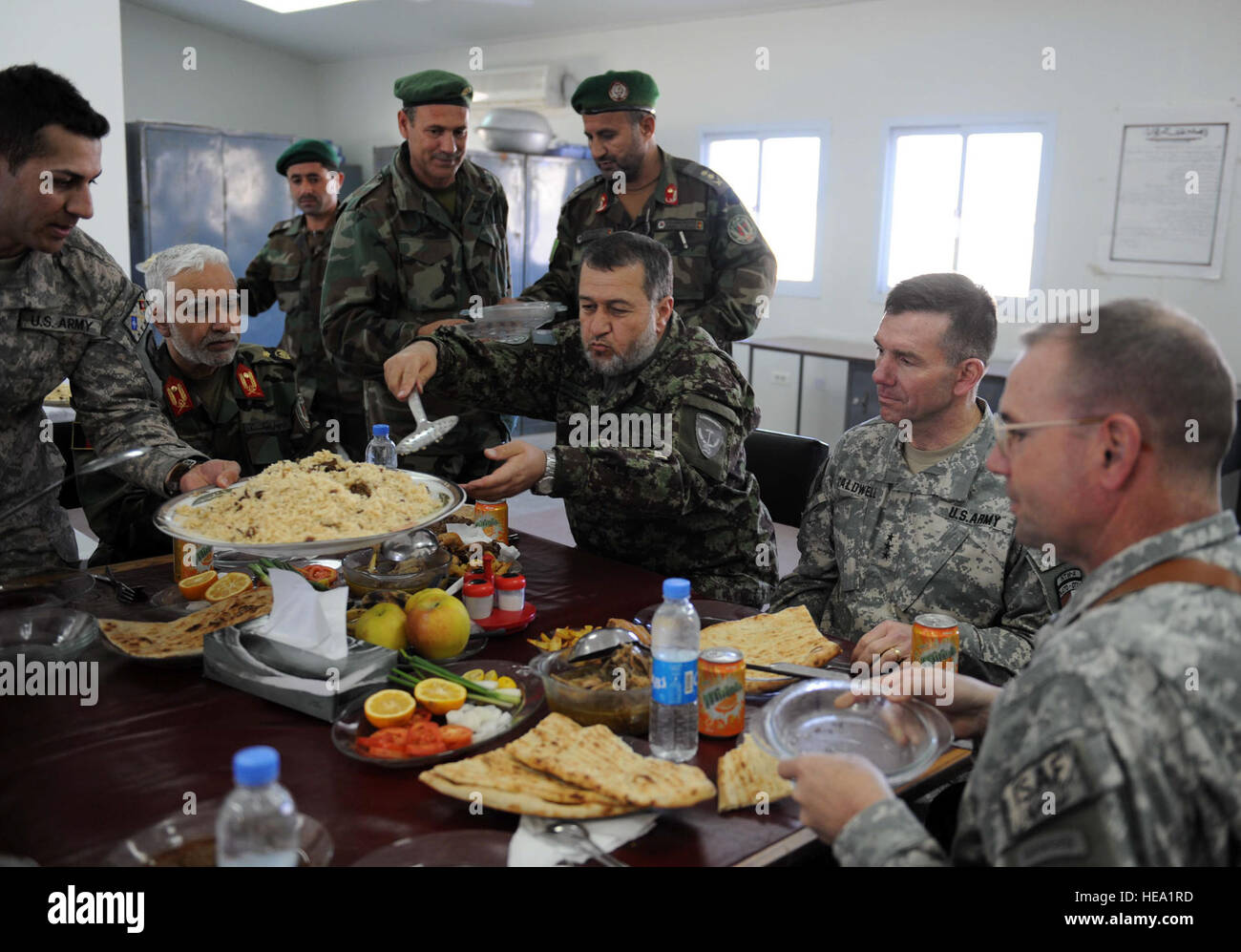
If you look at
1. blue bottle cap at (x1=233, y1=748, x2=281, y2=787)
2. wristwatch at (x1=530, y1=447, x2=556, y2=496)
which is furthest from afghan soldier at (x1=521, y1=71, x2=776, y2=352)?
blue bottle cap at (x1=233, y1=748, x2=281, y2=787)

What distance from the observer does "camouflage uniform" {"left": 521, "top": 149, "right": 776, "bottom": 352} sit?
146 inches

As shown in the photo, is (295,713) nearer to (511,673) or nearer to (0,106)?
(511,673)

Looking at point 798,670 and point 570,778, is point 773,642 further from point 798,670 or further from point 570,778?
point 570,778

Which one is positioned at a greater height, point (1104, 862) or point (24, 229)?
point (24, 229)

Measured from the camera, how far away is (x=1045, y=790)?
0.98 meters

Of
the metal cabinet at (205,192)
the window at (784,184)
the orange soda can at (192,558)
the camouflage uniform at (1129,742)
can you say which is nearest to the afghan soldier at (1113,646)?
the camouflage uniform at (1129,742)

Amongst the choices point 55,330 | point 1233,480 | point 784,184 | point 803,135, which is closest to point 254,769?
point 55,330

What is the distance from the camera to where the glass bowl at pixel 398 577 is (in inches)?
81.6

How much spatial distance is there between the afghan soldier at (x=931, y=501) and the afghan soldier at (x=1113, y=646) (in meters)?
0.92

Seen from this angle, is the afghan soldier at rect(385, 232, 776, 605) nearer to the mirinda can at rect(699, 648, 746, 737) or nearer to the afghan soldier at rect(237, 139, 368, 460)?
the mirinda can at rect(699, 648, 746, 737)

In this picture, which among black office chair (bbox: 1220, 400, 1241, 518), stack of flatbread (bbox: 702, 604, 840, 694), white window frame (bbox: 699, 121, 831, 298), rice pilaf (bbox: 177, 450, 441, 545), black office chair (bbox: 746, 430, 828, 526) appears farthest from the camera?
white window frame (bbox: 699, 121, 831, 298)
